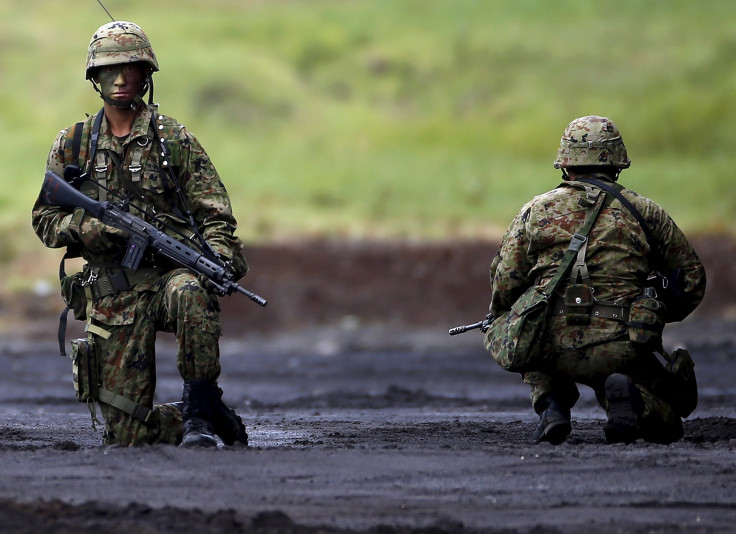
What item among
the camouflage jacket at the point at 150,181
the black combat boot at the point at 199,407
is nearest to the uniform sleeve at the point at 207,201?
the camouflage jacket at the point at 150,181

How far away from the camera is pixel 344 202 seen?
33094 millimetres

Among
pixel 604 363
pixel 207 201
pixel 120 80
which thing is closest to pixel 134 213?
pixel 207 201

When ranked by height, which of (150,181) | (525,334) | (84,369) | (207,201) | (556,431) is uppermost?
(150,181)

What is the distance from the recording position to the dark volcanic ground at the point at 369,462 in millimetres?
5875

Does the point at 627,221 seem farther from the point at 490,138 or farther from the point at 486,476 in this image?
the point at 490,138

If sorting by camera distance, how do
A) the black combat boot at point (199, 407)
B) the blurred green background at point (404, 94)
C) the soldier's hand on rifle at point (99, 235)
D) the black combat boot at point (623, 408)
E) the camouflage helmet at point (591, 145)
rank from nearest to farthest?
1. the black combat boot at point (199, 407)
2. the black combat boot at point (623, 408)
3. the soldier's hand on rifle at point (99, 235)
4. the camouflage helmet at point (591, 145)
5. the blurred green background at point (404, 94)

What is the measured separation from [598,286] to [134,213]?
102 inches

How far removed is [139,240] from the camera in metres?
7.85

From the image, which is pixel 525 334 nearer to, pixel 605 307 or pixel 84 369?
pixel 605 307

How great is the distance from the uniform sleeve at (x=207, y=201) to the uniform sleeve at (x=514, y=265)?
1491 mm

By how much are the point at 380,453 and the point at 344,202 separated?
25944mm

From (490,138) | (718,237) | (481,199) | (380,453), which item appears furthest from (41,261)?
(380,453)

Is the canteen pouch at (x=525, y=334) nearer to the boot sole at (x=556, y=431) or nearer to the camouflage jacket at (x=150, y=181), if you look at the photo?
the boot sole at (x=556, y=431)

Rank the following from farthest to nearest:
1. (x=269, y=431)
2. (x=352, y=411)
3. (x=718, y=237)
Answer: (x=718, y=237)
(x=352, y=411)
(x=269, y=431)
